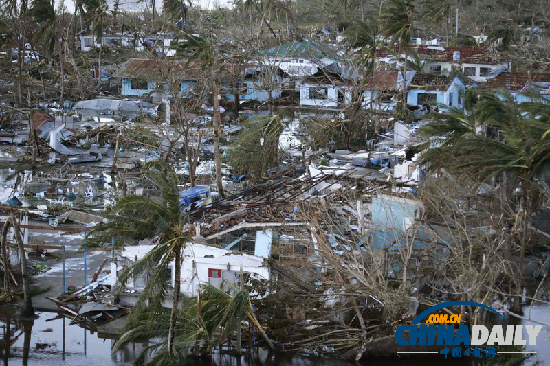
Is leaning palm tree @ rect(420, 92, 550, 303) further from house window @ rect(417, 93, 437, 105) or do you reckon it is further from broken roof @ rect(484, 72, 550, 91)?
house window @ rect(417, 93, 437, 105)

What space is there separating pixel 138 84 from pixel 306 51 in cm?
977

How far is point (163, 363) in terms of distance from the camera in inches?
427

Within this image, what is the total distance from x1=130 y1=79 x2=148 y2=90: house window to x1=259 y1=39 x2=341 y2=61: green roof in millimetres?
7194

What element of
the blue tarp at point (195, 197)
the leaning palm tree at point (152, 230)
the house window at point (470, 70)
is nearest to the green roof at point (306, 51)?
the house window at point (470, 70)

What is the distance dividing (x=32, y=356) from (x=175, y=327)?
3.11 m

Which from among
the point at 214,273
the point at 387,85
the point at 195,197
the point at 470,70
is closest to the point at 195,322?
the point at 214,273

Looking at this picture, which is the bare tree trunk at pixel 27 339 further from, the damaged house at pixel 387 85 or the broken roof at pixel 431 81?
the broken roof at pixel 431 81

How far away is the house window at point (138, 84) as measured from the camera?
38.6 m

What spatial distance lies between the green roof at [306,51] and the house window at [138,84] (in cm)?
719

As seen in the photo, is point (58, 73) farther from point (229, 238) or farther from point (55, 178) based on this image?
point (229, 238)

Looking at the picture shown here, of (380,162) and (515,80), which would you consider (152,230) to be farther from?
(515,80)

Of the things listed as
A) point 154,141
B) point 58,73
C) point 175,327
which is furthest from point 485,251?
point 58,73

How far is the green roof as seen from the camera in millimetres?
36344

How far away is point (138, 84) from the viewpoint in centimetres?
3881
